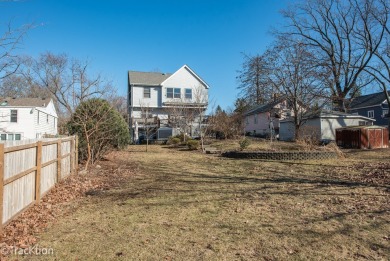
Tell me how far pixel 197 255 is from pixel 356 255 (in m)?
2.09

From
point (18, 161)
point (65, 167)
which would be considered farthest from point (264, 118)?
point (18, 161)

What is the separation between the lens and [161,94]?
115 feet

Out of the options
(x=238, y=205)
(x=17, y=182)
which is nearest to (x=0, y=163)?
(x=17, y=182)

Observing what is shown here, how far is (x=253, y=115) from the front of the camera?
42875mm

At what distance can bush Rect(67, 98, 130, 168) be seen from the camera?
12.0 meters

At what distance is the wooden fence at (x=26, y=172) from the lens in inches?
174

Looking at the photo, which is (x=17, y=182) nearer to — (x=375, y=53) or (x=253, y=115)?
(x=375, y=53)

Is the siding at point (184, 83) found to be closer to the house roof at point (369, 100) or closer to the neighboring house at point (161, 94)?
the neighboring house at point (161, 94)

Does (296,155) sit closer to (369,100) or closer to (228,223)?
(228,223)

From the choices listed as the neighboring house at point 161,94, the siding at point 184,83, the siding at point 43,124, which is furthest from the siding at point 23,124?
the siding at point 184,83

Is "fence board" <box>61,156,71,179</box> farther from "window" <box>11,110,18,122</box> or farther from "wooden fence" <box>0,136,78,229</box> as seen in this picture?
"window" <box>11,110,18,122</box>

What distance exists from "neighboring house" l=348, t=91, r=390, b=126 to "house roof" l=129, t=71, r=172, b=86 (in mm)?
26583

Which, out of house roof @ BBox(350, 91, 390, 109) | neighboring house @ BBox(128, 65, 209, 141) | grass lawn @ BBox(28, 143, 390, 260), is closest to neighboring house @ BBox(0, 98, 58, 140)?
neighboring house @ BBox(128, 65, 209, 141)

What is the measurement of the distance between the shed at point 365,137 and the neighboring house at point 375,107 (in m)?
18.6
